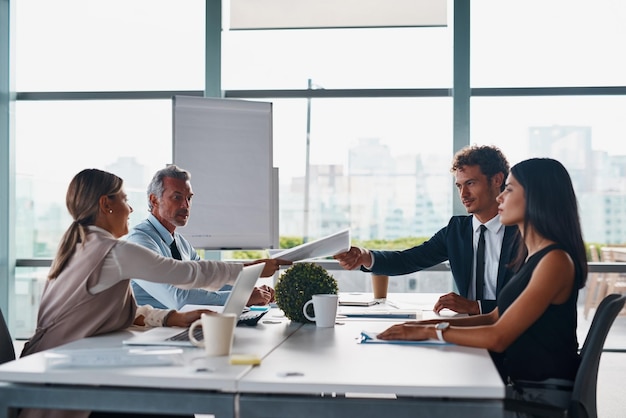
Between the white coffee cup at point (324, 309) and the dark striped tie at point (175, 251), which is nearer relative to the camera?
the white coffee cup at point (324, 309)

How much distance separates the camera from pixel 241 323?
271 cm

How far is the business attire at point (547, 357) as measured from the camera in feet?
7.77

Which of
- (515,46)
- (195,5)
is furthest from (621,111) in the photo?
(195,5)

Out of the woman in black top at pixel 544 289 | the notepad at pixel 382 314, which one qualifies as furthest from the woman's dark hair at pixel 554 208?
the notepad at pixel 382 314

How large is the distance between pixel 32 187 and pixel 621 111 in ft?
16.7

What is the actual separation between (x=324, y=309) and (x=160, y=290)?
87 centimetres

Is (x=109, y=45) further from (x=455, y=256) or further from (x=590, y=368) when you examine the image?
(x=590, y=368)

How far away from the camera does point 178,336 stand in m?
2.33

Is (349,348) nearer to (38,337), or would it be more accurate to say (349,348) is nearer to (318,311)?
(318,311)

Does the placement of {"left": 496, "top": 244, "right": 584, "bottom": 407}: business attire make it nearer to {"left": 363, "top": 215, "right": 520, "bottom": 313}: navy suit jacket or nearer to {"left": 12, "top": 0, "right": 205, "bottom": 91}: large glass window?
{"left": 363, "top": 215, "right": 520, "bottom": 313}: navy suit jacket

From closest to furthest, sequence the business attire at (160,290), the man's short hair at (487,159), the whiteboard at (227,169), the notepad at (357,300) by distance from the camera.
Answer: the business attire at (160,290) → the notepad at (357,300) → the man's short hair at (487,159) → the whiteboard at (227,169)

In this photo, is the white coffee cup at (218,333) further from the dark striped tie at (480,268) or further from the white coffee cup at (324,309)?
the dark striped tie at (480,268)

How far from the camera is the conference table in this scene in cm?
170

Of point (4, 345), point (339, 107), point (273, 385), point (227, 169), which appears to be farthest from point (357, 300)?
point (339, 107)
